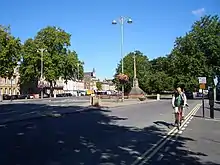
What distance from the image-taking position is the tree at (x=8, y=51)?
3113 inches

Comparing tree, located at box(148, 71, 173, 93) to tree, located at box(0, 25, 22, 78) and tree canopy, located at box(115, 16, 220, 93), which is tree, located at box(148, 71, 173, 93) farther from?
tree, located at box(0, 25, 22, 78)

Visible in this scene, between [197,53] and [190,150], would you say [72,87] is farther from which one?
[190,150]

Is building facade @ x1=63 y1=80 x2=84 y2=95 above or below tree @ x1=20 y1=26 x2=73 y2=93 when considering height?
below

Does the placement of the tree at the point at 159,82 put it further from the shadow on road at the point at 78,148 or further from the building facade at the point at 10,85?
the shadow on road at the point at 78,148

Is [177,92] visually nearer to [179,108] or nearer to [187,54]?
[179,108]

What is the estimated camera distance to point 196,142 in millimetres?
12586

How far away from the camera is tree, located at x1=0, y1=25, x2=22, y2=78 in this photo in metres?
79.1

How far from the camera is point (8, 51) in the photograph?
79.7 m

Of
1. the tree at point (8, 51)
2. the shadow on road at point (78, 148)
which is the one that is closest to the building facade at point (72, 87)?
the tree at point (8, 51)

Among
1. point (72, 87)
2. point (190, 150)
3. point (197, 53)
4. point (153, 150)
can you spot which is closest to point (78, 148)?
point (153, 150)

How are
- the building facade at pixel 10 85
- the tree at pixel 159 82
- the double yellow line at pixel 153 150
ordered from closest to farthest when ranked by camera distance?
the double yellow line at pixel 153 150
the tree at pixel 159 82
the building facade at pixel 10 85

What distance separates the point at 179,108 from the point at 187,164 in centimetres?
888

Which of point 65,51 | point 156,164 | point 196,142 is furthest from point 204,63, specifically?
point 156,164

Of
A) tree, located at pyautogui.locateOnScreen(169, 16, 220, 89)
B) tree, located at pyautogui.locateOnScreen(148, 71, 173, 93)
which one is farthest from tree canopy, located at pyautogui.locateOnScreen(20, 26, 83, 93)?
tree, located at pyautogui.locateOnScreen(169, 16, 220, 89)
